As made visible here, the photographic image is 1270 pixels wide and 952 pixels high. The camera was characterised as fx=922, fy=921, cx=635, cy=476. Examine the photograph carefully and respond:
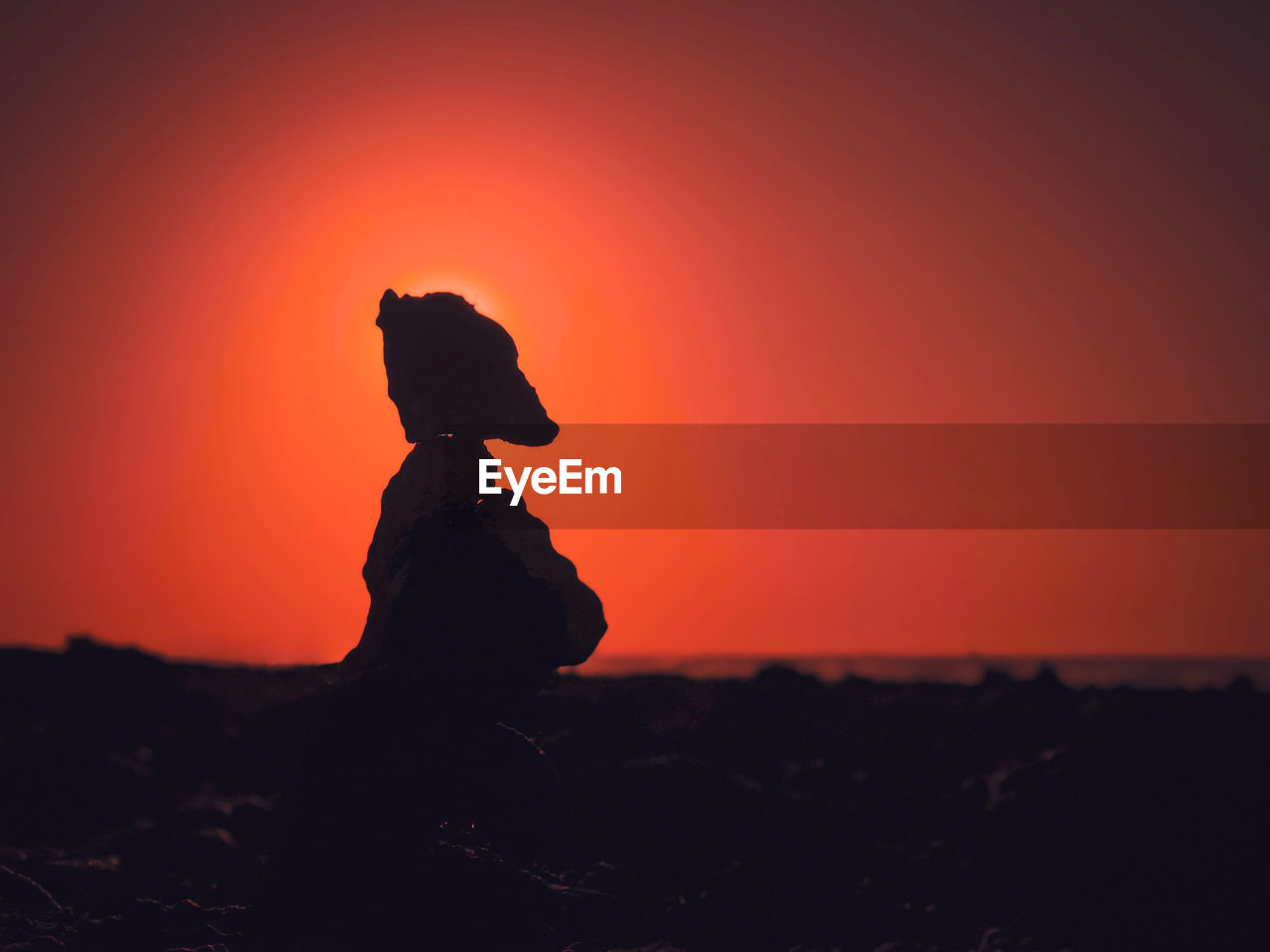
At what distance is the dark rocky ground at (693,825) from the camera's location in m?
7.92

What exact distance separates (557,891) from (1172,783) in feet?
25.5

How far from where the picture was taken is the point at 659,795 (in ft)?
34.9

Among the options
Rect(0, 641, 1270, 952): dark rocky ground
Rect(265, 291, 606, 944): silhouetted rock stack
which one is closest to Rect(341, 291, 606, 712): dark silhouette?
Rect(265, 291, 606, 944): silhouetted rock stack

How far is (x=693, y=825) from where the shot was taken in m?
10.3

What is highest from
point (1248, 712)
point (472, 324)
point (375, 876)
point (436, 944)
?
point (472, 324)

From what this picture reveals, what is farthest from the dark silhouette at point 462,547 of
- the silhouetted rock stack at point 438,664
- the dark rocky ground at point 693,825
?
the dark rocky ground at point 693,825

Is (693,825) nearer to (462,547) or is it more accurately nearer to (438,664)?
(438,664)

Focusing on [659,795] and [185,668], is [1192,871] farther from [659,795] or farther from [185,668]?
[185,668]

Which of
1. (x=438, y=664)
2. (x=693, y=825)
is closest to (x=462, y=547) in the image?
(x=438, y=664)

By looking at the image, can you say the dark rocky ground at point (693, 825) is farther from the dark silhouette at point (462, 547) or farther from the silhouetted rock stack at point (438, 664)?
the dark silhouette at point (462, 547)

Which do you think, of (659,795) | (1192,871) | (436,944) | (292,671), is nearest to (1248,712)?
(1192,871)

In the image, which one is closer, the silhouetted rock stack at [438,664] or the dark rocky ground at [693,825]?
the silhouetted rock stack at [438,664]

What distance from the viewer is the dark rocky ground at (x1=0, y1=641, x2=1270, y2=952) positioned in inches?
312

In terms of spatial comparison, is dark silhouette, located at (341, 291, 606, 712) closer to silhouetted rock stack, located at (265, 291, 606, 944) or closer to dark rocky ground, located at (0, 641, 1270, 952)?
silhouetted rock stack, located at (265, 291, 606, 944)
